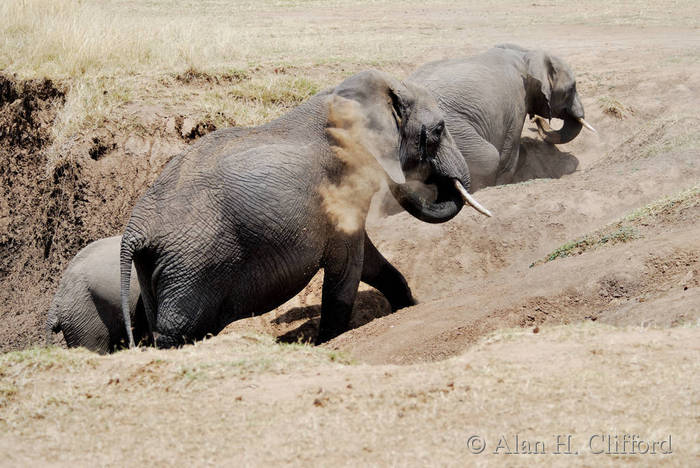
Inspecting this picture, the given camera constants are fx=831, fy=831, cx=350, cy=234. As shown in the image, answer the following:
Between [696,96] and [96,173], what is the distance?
9.04 metres

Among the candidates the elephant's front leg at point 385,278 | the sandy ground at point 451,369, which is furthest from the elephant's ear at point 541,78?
the elephant's front leg at point 385,278

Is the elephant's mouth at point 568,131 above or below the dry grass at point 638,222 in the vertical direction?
below

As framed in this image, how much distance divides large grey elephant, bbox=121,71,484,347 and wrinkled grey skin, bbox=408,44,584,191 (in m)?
3.20

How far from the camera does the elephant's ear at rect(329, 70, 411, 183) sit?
735cm

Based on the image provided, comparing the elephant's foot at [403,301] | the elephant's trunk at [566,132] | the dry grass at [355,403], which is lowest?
the elephant's foot at [403,301]

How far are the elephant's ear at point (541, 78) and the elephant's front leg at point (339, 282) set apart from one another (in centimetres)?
587

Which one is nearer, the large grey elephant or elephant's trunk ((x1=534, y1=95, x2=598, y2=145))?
the large grey elephant

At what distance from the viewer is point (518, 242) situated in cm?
930

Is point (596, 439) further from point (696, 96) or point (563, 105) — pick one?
point (696, 96)

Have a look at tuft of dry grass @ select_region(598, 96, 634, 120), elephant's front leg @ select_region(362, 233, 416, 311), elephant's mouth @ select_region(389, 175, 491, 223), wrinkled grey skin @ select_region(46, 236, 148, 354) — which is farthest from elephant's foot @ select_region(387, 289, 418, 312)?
tuft of dry grass @ select_region(598, 96, 634, 120)

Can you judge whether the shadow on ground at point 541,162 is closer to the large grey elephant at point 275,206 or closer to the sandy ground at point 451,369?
the sandy ground at point 451,369

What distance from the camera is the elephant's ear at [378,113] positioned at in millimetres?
7352

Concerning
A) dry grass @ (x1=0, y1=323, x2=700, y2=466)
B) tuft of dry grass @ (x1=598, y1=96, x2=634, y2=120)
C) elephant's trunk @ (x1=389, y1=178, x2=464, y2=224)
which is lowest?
tuft of dry grass @ (x1=598, y1=96, x2=634, y2=120)

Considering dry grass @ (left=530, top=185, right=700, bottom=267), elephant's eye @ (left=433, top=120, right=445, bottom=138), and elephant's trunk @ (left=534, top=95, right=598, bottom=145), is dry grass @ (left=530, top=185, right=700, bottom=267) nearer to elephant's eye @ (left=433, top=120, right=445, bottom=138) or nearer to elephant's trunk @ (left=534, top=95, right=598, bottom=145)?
elephant's eye @ (left=433, top=120, right=445, bottom=138)
